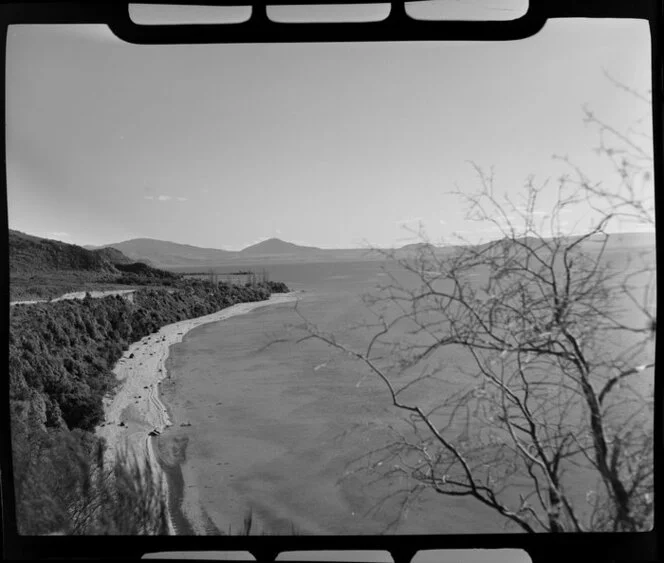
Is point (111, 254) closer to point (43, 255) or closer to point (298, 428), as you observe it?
point (43, 255)

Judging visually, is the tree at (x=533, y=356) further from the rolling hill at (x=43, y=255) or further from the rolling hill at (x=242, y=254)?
the rolling hill at (x=43, y=255)

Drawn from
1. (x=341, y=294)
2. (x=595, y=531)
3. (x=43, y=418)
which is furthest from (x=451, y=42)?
(x=43, y=418)

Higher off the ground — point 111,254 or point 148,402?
point 111,254

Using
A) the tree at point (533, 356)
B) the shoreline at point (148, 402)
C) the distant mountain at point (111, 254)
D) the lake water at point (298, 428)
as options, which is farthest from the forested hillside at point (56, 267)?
the tree at point (533, 356)

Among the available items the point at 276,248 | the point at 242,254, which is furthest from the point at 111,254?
the point at 276,248

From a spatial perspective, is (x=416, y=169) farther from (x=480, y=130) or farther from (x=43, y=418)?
(x=43, y=418)

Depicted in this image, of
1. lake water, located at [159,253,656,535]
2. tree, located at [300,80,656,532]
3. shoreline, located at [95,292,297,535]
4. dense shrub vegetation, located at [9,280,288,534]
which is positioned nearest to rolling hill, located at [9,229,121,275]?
dense shrub vegetation, located at [9,280,288,534]
